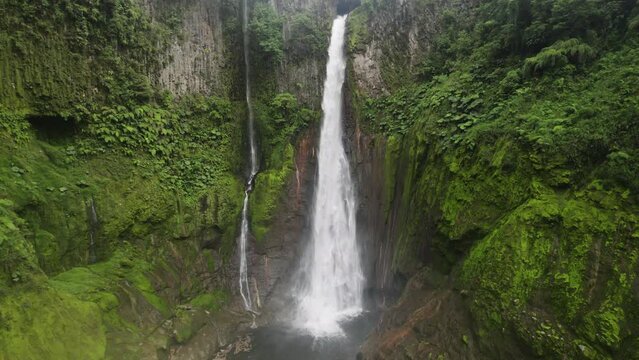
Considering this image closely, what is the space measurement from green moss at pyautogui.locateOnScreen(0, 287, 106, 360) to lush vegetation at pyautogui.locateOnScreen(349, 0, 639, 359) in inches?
271

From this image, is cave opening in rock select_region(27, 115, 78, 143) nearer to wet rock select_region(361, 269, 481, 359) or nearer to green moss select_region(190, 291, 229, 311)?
green moss select_region(190, 291, 229, 311)

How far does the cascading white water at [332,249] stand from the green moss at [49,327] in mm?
5774

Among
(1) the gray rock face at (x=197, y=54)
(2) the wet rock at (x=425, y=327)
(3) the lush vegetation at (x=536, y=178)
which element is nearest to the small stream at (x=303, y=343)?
(2) the wet rock at (x=425, y=327)

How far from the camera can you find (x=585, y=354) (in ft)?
15.2

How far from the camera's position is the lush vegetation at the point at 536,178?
494 centimetres

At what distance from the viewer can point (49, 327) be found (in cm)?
618

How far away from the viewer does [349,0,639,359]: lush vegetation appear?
4938 mm

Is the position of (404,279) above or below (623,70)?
below

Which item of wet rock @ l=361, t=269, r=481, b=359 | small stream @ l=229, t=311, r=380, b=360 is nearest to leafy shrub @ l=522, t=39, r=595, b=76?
wet rock @ l=361, t=269, r=481, b=359

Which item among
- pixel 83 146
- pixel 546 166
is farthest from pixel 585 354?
pixel 83 146

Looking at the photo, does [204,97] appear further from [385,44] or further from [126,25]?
[385,44]

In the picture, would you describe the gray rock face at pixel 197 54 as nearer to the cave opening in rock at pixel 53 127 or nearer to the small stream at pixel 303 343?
the cave opening in rock at pixel 53 127

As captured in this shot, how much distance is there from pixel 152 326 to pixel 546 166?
357 inches

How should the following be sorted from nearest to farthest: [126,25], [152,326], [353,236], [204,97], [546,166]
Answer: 1. [546,166]
2. [152,326]
3. [126,25]
4. [353,236]
5. [204,97]
